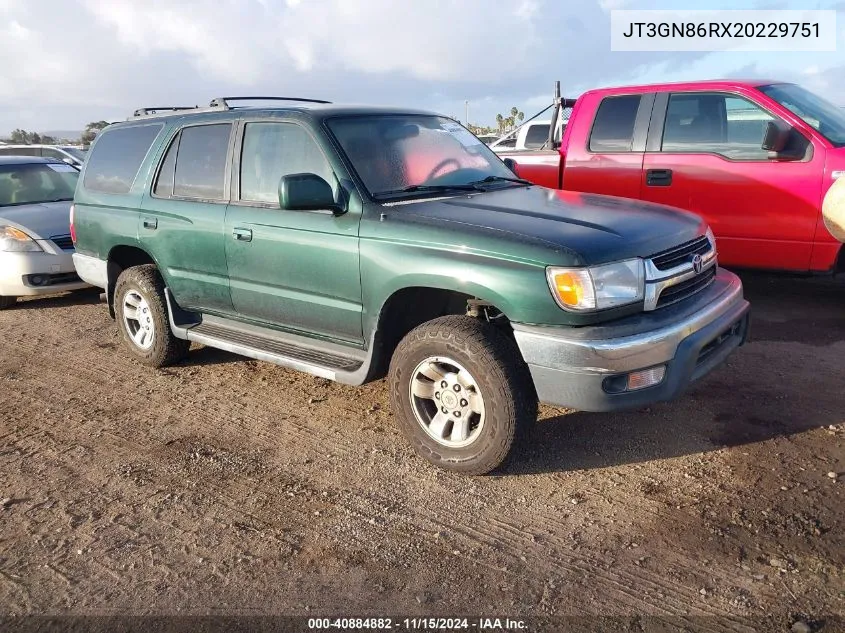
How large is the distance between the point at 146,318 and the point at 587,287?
3.47m

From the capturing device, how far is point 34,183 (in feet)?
27.3

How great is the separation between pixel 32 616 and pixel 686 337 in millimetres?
2912

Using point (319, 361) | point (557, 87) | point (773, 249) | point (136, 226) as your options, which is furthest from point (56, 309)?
point (773, 249)

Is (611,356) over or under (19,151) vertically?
under

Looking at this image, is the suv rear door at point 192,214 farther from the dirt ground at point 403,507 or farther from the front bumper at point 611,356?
the front bumper at point 611,356

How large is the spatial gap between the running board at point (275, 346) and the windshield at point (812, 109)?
13.9 ft

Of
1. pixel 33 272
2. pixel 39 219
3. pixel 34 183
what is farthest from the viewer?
pixel 34 183

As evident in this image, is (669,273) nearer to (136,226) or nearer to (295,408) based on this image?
(295,408)

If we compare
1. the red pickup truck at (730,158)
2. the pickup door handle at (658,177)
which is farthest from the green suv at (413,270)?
the pickup door handle at (658,177)

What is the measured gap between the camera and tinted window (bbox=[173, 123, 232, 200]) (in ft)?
14.9

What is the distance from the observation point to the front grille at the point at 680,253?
342 cm

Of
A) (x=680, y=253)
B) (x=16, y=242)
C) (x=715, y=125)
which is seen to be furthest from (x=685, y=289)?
(x=16, y=242)

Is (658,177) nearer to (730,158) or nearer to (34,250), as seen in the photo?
(730,158)

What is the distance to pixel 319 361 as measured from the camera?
13.2 feet
